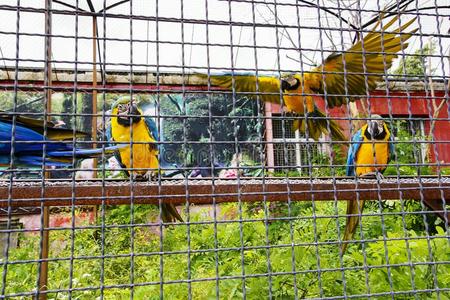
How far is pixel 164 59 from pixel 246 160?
1840mm

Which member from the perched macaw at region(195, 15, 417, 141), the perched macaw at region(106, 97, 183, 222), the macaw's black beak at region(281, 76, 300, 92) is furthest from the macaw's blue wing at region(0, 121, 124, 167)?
the macaw's black beak at region(281, 76, 300, 92)

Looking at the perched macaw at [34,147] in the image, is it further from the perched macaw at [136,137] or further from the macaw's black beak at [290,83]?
the macaw's black beak at [290,83]

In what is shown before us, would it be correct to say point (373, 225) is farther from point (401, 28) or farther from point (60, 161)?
point (60, 161)

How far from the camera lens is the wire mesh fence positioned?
3.04 feet

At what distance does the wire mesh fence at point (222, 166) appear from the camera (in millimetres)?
928

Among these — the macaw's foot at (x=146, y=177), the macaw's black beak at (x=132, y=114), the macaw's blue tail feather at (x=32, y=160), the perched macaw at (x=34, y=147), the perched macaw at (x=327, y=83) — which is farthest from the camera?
the perched macaw at (x=327, y=83)

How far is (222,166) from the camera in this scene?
1.02 meters

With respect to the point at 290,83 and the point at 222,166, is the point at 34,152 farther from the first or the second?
the point at 290,83

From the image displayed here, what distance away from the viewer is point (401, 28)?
1.14 metres

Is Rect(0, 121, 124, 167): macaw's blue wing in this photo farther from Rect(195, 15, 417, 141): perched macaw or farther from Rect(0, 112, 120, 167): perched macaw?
Rect(195, 15, 417, 141): perched macaw

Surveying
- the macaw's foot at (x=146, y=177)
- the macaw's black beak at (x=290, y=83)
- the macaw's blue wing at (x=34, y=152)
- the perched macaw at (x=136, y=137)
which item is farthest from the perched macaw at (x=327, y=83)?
the macaw's blue wing at (x=34, y=152)

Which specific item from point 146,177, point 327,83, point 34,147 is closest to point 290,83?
point 327,83

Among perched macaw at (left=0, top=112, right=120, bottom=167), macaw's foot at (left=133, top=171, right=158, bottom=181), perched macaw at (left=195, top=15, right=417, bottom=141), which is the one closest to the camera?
perched macaw at (left=0, top=112, right=120, bottom=167)

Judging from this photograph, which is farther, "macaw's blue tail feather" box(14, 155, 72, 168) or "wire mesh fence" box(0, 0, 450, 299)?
"macaw's blue tail feather" box(14, 155, 72, 168)
